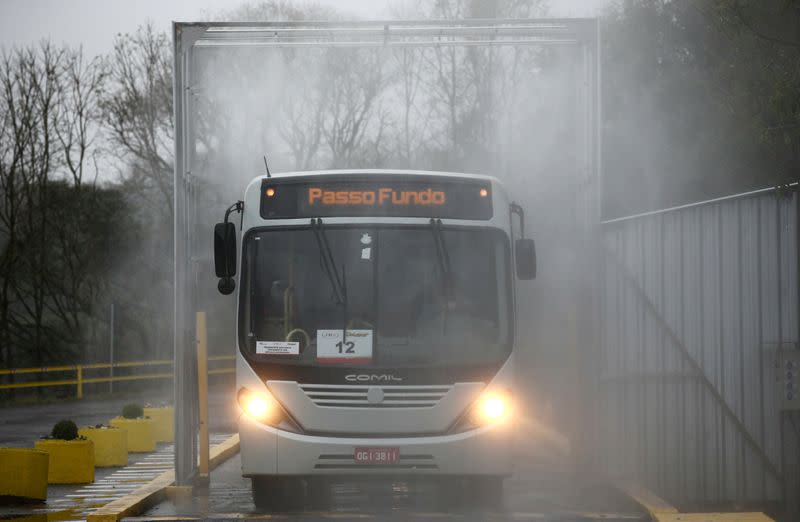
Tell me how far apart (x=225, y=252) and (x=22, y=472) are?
3529mm

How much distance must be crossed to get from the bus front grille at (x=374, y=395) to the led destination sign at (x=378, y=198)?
1.54m

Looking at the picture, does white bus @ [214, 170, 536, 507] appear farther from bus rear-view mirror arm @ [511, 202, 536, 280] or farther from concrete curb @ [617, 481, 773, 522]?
concrete curb @ [617, 481, 773, 522]

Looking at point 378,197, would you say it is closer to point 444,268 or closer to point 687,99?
point 444,268

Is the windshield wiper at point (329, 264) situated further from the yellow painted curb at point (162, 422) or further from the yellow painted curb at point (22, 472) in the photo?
the yellow painted curb at point (162, 422)

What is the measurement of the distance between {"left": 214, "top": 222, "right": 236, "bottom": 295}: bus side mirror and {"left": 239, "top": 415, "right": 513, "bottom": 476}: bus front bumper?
4.33 feet

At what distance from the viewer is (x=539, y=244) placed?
734 inches

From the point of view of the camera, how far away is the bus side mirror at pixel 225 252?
10922mm

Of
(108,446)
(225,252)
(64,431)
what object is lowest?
(108,446)

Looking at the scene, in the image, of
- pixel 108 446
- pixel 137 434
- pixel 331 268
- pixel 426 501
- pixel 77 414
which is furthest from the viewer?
pixel 77 414

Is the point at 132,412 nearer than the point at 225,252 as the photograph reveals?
No

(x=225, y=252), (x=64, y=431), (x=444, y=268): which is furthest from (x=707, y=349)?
(x=64, y=431)

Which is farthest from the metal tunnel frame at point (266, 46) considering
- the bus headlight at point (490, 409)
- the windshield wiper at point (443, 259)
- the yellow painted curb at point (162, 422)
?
the yellow painted curb at point (162, 422)

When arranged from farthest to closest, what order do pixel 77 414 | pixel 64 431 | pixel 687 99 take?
pixel 77 414
pixel 687 99
pixel 64 431

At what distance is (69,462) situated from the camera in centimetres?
1518
